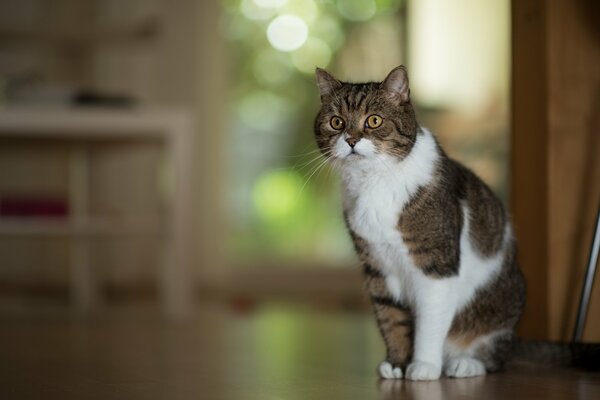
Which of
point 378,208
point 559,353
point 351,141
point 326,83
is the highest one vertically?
point 326,83

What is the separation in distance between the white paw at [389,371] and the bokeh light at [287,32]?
3.16 meters

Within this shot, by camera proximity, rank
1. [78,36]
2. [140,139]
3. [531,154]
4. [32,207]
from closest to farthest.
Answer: [531,154] → [140,139] → [32,207] → [78,36]

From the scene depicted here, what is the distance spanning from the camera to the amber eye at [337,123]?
1688mm

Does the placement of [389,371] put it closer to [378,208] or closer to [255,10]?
[378,208]

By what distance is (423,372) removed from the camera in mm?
1642

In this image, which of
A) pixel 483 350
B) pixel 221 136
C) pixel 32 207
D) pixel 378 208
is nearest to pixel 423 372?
pixel 483 350

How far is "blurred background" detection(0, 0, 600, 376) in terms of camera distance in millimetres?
3914

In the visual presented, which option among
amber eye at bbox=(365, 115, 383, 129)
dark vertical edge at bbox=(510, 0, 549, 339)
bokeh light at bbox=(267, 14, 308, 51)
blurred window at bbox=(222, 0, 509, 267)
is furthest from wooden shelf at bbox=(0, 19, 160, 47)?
amber eye at bbox=(365, 115, 383, 129)

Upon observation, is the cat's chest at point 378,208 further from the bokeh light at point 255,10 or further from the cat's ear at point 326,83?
the bokeh light at point 255,10

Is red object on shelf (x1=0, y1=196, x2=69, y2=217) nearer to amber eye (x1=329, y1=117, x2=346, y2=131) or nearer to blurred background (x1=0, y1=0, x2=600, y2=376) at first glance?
blurred background (x1=0, y1=0, x2=600, y2=376)

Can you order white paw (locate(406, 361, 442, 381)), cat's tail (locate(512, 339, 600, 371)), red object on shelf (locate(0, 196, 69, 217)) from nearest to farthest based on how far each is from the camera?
1. white paw (locate(406, 361, 442, 381))
2. cat's tail (locate(512, 339, 600, 371))
3. red object on shelf (locate(0, 196, 69, 217))

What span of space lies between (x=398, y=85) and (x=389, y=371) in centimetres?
63

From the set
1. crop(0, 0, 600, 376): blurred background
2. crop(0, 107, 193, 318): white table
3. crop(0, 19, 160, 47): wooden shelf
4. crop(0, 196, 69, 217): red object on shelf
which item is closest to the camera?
crop(0, 107, 193, 318): white table

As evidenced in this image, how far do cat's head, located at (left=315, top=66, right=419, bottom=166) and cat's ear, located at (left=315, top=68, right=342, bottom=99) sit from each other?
0.10 ft
